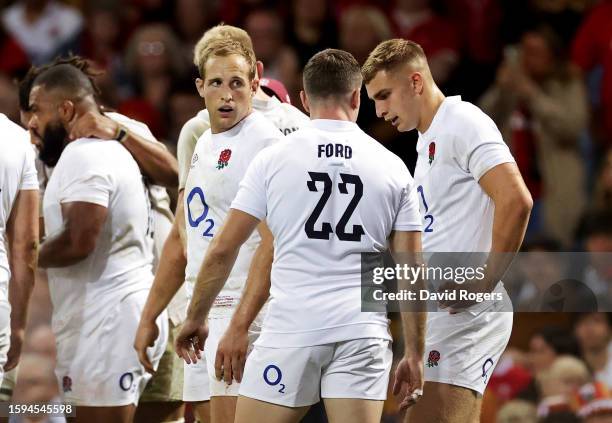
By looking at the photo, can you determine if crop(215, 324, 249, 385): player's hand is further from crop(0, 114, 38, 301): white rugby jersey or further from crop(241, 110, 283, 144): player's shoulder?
crop(0, 114, 38, 301): white rugby jersey

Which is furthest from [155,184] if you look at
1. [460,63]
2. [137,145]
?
[460,63]

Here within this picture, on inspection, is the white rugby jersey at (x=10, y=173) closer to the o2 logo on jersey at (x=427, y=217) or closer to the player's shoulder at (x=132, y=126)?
the player's shoulder at (x=132, y=126)

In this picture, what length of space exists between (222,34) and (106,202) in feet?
3.73

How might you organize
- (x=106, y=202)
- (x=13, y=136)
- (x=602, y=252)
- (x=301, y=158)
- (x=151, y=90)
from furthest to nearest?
(x=151, y=90)
(x=602, y=252)
(x=106, y=202)
(x=13, y=136)
(x=301, y=158)

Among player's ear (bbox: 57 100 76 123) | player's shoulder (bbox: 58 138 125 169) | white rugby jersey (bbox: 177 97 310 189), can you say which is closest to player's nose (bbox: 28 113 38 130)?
player's ear (bbox: 57 100 76 123)

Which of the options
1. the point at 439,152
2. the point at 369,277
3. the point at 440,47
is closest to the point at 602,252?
the point at 440,47

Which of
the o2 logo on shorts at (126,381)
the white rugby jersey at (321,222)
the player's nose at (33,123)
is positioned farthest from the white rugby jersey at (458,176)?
the player's nose at (33,123)

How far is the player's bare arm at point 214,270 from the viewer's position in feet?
16.9

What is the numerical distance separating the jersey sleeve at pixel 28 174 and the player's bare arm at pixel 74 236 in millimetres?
431

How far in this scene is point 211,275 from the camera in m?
5.24

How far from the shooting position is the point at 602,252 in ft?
29.1

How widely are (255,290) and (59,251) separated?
155 cm

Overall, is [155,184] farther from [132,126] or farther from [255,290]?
[255,290]

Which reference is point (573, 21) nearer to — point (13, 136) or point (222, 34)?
point (222, 34)
